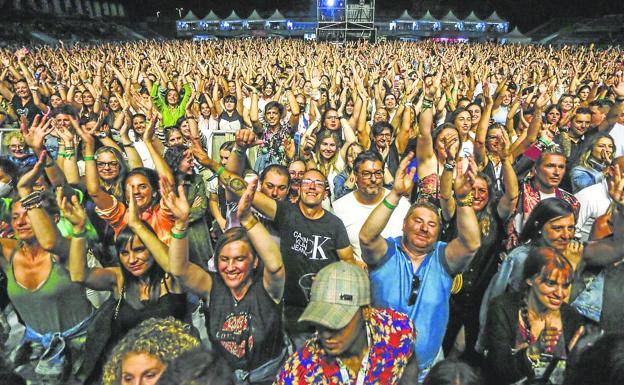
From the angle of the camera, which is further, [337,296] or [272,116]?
[272,116]

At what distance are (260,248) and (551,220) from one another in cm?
173

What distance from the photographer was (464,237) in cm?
288

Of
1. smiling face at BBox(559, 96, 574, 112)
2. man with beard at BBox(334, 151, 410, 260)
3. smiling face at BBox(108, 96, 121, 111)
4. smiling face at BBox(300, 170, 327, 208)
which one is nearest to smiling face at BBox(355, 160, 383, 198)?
man with beard at BBox(334, 151, 410, 260)

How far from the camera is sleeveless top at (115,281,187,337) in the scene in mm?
2891

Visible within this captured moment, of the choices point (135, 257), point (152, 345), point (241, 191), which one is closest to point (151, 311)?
point (135, 257)

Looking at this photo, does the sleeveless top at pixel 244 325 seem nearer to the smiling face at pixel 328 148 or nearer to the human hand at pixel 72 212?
the human hand at pixel 72 212

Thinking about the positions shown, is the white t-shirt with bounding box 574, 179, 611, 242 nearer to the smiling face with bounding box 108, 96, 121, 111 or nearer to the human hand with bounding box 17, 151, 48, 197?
the human hand with bounding box 17, 151, 48, 197

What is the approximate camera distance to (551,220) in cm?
316

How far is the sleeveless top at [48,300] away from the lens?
3.03 metres

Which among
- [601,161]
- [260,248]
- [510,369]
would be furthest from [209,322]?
[601,161]

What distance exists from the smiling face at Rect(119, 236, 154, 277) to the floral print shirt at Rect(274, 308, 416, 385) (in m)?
1.09

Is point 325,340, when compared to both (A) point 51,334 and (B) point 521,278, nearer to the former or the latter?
(B) point 521,278

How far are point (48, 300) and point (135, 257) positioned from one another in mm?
571

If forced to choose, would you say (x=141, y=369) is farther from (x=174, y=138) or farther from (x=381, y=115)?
(x=381, y=115)
